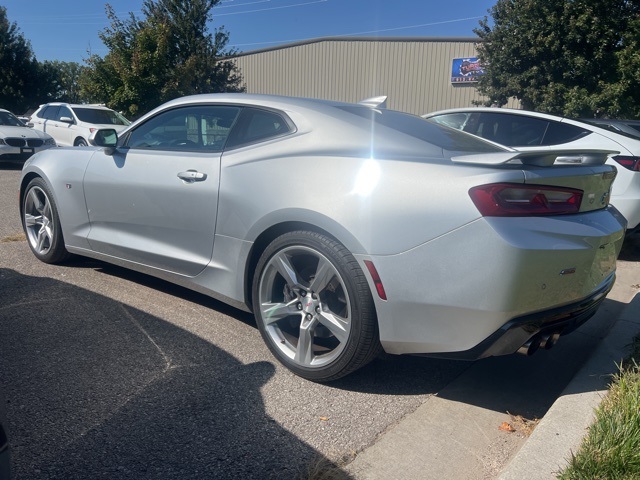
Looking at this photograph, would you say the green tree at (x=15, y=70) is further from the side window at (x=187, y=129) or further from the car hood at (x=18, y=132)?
the side window at (x=187, y=129)

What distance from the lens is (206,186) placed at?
3740 mm

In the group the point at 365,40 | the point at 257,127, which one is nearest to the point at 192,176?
the point at 257,127

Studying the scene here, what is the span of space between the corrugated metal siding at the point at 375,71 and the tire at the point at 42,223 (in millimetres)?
22865

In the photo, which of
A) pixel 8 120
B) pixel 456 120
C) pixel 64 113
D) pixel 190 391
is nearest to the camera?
pixel 190 391

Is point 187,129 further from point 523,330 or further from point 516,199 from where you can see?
point 523,330

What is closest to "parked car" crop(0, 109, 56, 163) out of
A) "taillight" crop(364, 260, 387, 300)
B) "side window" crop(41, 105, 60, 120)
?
"side window" crop(41, 105, 60, 120)

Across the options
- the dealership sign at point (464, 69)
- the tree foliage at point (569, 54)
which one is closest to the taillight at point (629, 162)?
the tree foliage at point (569, 54)

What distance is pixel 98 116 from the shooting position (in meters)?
17.3

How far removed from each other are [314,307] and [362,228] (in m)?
0.58

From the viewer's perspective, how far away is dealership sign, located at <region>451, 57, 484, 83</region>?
25.4 metres

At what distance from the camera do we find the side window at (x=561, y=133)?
21.8ft

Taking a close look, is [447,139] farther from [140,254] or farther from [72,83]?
[72,83]

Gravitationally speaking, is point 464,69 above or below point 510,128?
above

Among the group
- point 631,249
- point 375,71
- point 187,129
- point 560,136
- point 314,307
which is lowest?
point 631,249
